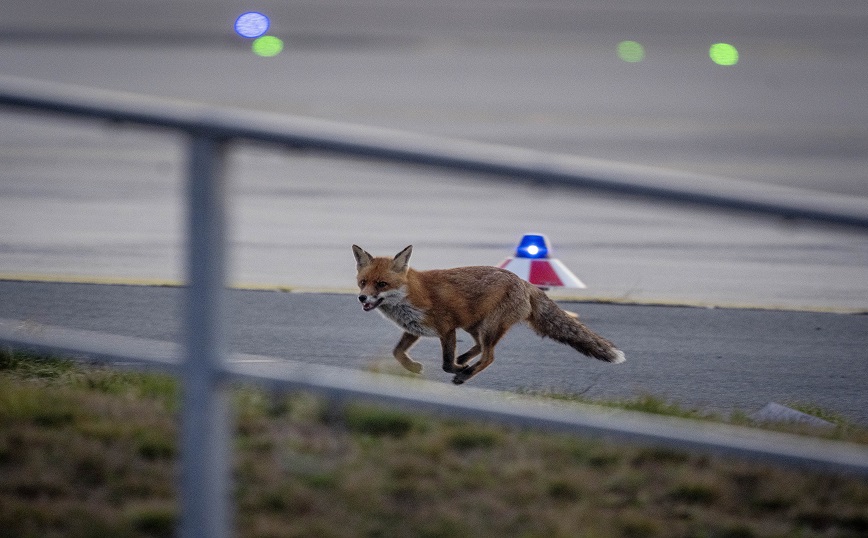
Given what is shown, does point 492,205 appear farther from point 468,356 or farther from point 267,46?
point 267,46

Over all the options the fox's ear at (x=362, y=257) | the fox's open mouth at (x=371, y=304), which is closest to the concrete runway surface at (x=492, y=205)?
the fox's ear at (x=362, y=257)

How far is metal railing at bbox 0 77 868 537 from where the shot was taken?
7.00 ft

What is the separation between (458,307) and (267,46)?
3063cm

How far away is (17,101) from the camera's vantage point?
2.52 m

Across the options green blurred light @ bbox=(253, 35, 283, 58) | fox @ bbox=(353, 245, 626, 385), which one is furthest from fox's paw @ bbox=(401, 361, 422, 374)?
green blurred light @ bbox=(253, 35, 283, 58)

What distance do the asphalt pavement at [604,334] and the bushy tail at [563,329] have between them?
205 millimetres

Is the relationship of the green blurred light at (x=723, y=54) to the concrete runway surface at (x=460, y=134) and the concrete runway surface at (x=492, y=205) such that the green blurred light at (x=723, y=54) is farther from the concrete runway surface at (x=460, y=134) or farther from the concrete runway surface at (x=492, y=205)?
the concrete runway surface at (x=492, y=205)

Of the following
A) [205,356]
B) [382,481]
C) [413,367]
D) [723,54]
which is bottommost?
[382,481]

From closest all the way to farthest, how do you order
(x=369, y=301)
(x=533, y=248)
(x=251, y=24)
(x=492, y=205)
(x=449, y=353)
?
(x=369, y=301) → (x=449, y=353) → (x=533, y=248) → (x=492, y=205) → (x=251, y=24)

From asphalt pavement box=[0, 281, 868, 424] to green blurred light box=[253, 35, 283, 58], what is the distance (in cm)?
2578

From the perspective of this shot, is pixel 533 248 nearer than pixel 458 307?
No

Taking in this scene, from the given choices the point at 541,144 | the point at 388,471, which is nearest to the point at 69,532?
the point at 388,471

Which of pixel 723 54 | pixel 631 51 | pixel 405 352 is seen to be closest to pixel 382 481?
pixel 405 352

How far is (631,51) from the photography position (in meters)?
35.5
